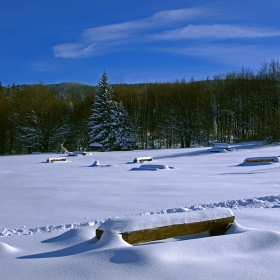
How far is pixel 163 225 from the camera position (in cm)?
385

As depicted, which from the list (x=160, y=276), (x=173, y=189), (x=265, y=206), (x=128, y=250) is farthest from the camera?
(x=173, y=189)

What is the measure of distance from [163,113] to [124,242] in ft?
131

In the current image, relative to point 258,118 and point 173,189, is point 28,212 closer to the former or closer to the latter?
point 173,189

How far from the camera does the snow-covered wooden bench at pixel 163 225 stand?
12.3 ft

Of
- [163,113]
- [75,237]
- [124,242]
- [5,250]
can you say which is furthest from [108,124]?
[124,242]

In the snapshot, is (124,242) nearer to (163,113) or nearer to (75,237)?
(75,237)

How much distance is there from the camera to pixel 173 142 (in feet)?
150

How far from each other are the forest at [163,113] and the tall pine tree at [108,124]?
2.66m

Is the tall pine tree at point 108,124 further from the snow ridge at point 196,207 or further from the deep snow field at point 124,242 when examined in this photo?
the snow ridge at point 196,207

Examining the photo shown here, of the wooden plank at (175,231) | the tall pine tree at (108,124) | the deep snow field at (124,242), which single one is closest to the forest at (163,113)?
the tall pine tree at (108,124)

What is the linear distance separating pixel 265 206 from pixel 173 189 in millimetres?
2827

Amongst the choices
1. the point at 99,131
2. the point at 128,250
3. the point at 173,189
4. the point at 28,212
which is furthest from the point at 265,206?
the point at 99,131

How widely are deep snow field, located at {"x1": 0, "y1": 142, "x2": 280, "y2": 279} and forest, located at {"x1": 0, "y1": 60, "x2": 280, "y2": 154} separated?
29705 mm

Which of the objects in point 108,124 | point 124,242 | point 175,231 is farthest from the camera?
point 108,124
